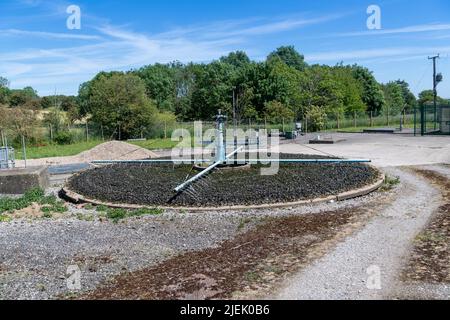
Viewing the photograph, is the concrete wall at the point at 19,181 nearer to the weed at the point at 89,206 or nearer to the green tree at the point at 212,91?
the weed at the point at 89,206

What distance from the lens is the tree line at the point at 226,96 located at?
34.6 metres

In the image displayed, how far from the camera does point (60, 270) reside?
20.1 feet

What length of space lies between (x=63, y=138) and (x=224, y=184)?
920 inches

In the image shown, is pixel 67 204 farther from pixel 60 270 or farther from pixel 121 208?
pixel 60 270

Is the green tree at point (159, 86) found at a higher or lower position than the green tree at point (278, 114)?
higher

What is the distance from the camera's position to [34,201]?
10938mm

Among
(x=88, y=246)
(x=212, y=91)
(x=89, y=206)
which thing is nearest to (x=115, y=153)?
(x=89, y=206)

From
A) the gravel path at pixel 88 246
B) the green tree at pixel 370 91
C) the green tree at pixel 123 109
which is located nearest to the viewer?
the gravel path at pixel 88 246

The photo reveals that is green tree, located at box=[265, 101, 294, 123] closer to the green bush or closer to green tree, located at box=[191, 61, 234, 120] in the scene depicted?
green tree, located at box=[191, 61, 234, 120]

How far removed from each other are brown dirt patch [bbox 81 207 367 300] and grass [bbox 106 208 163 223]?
2.39 metres

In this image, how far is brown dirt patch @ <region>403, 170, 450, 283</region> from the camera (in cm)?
544

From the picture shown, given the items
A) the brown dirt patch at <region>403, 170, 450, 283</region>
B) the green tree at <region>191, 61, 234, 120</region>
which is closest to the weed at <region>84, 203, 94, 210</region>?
the brown dirt patch at <region>403, 170, 450, 283</region>

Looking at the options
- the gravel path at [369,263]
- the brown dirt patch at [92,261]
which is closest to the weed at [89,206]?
the brown dirt patch at [92,261]

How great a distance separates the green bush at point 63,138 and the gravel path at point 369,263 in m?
26.5
